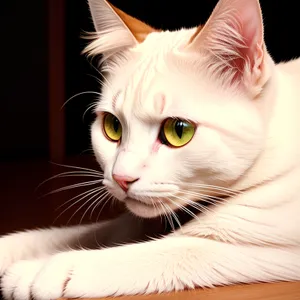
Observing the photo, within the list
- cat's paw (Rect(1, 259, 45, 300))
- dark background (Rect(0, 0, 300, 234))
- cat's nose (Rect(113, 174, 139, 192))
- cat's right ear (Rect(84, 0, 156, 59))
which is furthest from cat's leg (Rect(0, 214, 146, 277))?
dark background (Rect(0, 0, 300, 234))

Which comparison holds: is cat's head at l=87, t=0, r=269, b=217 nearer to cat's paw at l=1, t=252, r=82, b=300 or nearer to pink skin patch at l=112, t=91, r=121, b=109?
pink skin patch at l=112, t=91, r=121, b=109

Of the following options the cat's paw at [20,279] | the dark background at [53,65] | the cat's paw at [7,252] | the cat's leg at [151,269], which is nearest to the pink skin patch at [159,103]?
the cat's leg at [151,269]

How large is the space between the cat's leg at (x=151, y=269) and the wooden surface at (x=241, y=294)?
0.01m

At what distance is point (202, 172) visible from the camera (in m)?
0.92

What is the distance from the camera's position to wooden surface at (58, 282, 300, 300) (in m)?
0.88

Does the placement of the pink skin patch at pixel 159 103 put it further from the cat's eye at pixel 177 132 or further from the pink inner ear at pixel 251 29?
the pink inner ear at pixel 251 29

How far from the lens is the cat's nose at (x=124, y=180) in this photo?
899 mm

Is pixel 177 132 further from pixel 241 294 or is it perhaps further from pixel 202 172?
pixel 241 294

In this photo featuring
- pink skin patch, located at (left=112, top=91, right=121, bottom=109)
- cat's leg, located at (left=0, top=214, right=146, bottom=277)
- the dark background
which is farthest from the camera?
the dark background

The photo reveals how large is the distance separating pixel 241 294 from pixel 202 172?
0.20 metres

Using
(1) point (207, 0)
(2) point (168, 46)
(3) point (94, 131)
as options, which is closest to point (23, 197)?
(3) point (94, 131)

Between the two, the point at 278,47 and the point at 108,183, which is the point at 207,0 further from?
the point at 108,183

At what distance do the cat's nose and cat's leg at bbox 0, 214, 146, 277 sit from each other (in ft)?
0.81

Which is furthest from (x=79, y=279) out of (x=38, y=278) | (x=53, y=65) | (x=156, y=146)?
(x=53, y=65)
